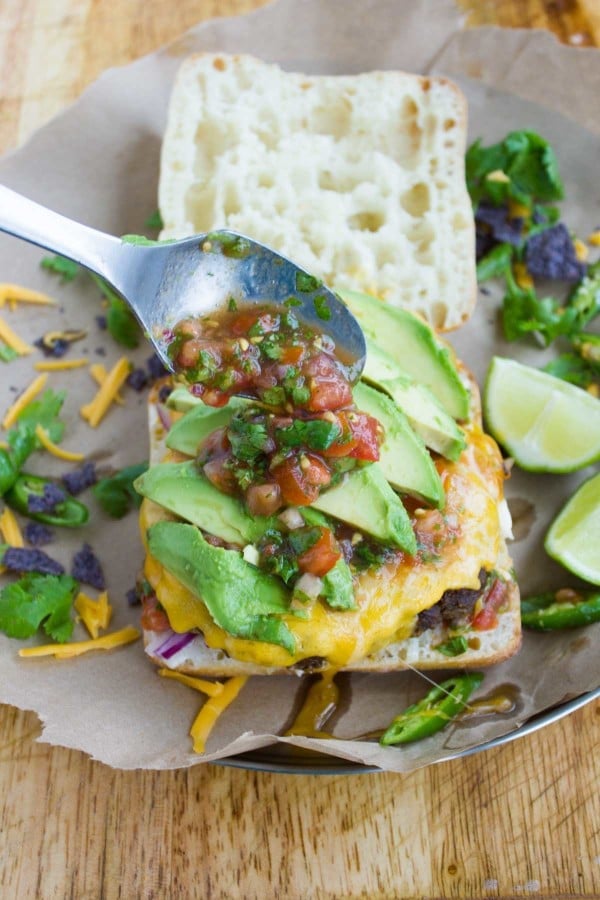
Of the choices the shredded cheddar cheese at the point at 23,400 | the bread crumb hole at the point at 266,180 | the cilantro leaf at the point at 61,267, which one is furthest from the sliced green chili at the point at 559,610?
the cilantro leaf at the point at 61,267

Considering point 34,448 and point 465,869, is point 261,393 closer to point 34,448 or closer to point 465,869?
point 34,448

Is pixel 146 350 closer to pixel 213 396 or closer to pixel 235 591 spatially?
pixel 213 396

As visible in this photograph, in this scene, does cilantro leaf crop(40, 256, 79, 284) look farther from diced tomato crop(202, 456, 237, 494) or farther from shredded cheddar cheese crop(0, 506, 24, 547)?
diced tomato crop(202, 456, 237, 494)

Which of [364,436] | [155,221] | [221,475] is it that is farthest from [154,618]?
[155,221]

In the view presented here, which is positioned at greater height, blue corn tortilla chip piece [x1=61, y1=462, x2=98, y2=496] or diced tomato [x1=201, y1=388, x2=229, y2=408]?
diced tomato [x1=201, y1=388, x2=229, y2=408]

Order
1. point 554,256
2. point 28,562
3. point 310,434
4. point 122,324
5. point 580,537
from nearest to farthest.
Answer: point 310,434, point 580,537, point 28,562, point 122,324, point 554,256

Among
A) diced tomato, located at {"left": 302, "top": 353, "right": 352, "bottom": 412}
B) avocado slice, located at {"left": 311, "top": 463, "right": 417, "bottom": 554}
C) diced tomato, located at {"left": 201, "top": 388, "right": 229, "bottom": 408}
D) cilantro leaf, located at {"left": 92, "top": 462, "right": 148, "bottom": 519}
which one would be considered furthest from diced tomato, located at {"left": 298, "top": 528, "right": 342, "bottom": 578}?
cilantro leaf, located at {"left": 92, "top": 462, "right": 148, "bottom": 519}

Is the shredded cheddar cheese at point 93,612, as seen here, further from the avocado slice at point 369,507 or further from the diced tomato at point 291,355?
the diced tomato at point 291,355
